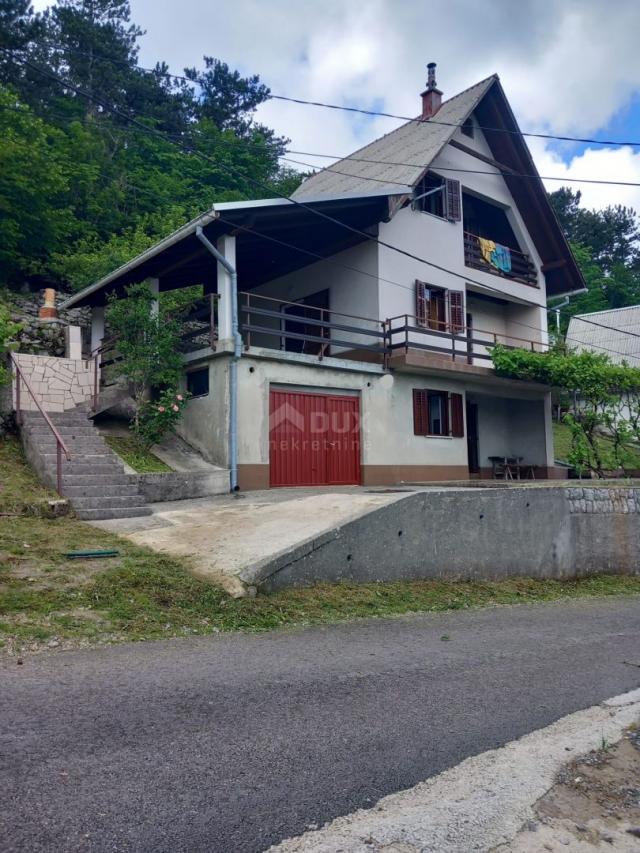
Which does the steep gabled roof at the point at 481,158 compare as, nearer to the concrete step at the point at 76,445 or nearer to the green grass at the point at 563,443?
the green grass at the point at 563,443

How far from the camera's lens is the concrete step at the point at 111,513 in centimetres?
991

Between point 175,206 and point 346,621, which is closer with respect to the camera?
point 346,621

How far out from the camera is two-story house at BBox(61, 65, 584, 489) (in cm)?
1359

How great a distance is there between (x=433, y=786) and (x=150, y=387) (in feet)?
39.2

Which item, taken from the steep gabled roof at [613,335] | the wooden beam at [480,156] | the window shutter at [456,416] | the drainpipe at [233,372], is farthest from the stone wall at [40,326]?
the steep gabled roof at [613,335]

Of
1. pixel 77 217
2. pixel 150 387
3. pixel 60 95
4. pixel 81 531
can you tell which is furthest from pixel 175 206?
pixel 81 531

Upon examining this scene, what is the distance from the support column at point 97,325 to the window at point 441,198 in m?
9.29

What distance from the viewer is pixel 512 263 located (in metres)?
21.2

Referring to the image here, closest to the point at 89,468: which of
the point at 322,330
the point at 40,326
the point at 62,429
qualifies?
the point at 62,429

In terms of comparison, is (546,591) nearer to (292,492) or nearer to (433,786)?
(292,492)

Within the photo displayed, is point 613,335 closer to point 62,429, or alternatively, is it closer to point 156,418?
point 156,418

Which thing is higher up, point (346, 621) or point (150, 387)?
point (150, 387)

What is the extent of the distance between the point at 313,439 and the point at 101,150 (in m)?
20.7

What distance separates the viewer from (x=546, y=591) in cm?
1066
